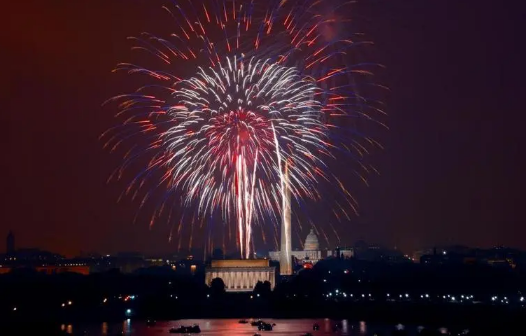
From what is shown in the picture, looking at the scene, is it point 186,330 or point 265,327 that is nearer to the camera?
point 186,330

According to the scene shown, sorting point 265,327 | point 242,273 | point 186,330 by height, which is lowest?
point 186,330

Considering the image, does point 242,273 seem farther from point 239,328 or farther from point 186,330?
point 186,330

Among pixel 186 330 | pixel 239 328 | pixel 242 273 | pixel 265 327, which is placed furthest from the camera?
pixel 242 273

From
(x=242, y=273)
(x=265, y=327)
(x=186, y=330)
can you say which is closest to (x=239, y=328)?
(x=265, y=327)

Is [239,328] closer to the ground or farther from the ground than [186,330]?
farther from the ground

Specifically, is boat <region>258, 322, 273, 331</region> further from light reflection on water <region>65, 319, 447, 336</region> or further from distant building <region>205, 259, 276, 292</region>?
distant building <region>205, 259, 276, 292</region>

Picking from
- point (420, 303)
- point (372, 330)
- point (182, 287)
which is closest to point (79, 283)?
point (182, 287)
